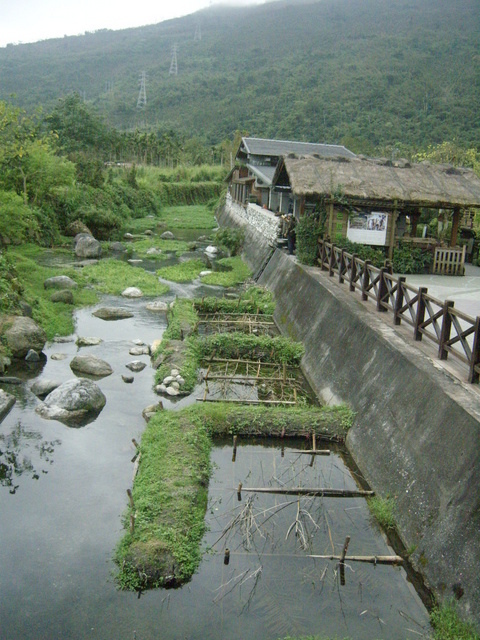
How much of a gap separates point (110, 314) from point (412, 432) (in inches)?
529

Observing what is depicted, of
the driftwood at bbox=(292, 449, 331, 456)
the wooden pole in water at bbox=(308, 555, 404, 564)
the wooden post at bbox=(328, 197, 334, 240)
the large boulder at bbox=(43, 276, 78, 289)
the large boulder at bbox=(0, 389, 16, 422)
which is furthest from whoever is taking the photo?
the large boulder at bbox=(43, 276, 78, 289)

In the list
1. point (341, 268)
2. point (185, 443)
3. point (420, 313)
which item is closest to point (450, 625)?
point (185, 443)

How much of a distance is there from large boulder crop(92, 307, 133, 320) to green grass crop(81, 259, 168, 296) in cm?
321

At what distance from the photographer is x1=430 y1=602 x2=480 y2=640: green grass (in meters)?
6.27

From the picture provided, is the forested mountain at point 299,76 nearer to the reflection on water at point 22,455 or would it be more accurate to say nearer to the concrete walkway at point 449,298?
the concrete walkway at point 449,298

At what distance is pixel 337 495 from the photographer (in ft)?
31.9

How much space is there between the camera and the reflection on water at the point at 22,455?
10.3 metres

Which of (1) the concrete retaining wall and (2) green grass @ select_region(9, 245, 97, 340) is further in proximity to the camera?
(2) green grass @ select_region(9, 245, 97, 340)

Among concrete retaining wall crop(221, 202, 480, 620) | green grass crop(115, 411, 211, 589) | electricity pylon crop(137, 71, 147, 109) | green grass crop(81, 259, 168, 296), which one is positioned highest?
electricity pylon crop(137, 71, 147, 109)

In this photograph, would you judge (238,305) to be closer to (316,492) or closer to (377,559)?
(316,492)

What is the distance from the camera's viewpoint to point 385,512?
345 inches

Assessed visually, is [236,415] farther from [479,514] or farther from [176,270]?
[176,270]

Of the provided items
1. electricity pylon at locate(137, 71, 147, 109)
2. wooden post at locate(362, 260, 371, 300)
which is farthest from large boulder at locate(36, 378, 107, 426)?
electricity pylon at locate(137, 71, 147, 109)

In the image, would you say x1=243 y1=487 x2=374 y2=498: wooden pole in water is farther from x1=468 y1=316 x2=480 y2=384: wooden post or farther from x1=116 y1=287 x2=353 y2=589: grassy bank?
x1=468 y1=316 x2=480 y2=384: wooden post
